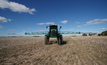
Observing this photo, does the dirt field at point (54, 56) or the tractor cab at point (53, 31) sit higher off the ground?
the tractor cab at point (53, 31)

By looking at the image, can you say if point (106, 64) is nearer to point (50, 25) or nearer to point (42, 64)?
point (42, 64)

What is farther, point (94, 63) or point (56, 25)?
point (56, 25)

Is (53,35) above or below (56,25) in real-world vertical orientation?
below

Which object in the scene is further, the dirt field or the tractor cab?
the tractor cab

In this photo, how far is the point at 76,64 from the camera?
3.25 meters

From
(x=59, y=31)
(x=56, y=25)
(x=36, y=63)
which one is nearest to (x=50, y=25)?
(x=56, y=25)

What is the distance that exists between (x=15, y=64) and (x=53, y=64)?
199 centimetres

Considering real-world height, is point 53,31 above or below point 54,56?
above

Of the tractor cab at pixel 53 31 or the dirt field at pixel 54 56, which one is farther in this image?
the tractor cab at pixel 53 31

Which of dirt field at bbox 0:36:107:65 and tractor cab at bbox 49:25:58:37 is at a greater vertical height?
tractor cab at bbox 49:25:58:37

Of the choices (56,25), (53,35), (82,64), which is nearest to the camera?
(82,64)

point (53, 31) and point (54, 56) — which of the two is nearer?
point (54, 56)

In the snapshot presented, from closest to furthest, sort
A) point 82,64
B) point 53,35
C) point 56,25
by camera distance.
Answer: point 82,64 → point 53,35 → point 56,25

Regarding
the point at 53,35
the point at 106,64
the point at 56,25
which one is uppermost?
the point at 56,25
